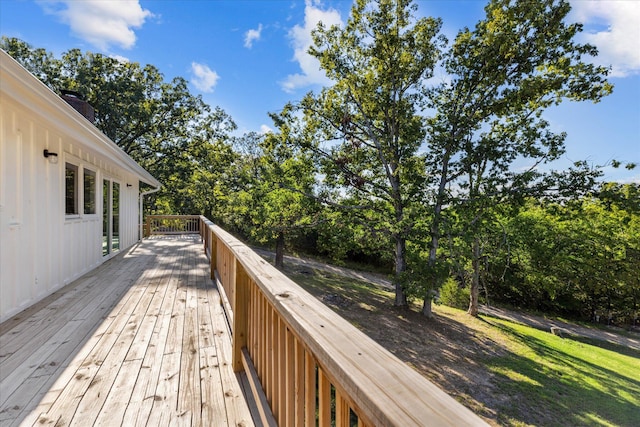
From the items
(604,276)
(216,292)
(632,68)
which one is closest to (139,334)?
(216,292)

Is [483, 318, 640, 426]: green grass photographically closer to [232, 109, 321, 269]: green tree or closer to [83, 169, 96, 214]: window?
[232, 109, 321, 269]: green tree

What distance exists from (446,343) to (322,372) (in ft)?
29.0

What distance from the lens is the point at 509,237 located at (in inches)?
416

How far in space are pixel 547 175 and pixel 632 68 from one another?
13.2ft

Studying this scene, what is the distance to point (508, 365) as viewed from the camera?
24.7 feet

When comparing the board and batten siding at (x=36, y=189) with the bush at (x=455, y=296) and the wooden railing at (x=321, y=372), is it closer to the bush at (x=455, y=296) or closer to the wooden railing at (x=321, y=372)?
the wooden railing at (x=321, y=372)

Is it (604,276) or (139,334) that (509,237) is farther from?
(139,334)

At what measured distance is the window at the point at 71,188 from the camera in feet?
15.0

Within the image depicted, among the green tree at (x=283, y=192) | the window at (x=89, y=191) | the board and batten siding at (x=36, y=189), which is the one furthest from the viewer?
the green tree at (x=283, y=192)

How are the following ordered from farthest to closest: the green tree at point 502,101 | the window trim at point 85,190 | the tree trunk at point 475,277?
the tree trunk at point 475,277 < the green tree at point 502,101 < the window trim at point 85,190

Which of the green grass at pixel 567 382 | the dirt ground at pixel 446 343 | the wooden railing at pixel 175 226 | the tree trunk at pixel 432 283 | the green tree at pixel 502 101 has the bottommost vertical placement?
the green grass at pixel 567 382

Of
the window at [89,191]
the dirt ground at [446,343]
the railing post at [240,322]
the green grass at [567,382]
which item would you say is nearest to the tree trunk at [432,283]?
the dirt ground at [446,343]

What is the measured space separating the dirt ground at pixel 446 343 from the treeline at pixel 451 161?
98 cm

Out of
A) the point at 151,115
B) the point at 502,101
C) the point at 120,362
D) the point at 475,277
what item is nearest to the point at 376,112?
the point at 502,101
